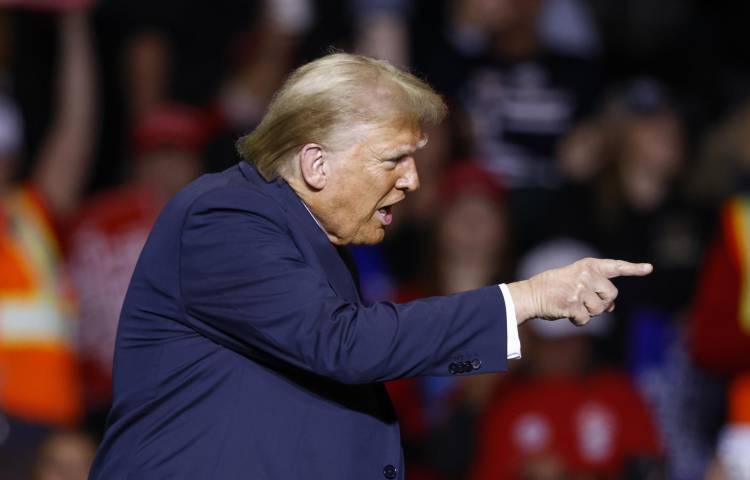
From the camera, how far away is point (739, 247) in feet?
15.8

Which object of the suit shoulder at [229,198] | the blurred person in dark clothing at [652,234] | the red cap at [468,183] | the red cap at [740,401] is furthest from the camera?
the red cap at [468,183]

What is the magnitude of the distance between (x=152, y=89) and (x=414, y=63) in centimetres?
112

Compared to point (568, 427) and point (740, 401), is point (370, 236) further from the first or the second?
point (568, 427)

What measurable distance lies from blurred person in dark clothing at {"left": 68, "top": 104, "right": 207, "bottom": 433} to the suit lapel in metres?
2.82

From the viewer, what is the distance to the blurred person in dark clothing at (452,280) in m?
5.05

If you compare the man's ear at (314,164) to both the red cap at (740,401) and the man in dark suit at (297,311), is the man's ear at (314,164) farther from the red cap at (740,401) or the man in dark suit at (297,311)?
the red cap at (740,401)

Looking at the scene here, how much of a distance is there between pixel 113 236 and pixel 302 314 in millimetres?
3217

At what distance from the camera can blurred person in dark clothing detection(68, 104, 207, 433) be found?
5422mm

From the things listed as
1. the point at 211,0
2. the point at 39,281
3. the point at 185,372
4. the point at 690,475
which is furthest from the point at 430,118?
the point at 211,0

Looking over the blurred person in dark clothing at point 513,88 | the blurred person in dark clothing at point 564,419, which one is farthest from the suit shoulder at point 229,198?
the blurred person in dark clothing at point 513,88

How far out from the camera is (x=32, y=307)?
5020mm

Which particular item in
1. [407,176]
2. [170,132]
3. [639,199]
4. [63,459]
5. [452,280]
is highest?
[407,176]

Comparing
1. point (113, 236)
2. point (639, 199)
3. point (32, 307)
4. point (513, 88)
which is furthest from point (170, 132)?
point (639, 199)

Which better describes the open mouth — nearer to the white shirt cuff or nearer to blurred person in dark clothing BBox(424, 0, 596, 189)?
the white shirt cuff
